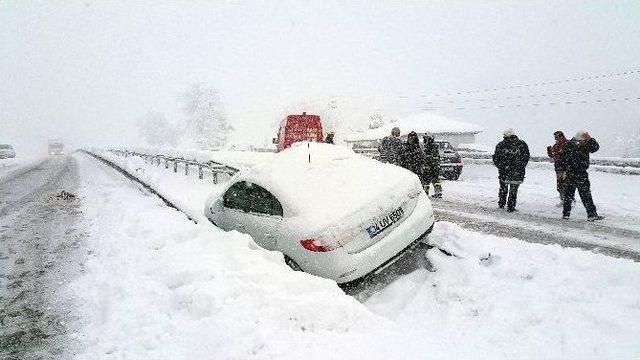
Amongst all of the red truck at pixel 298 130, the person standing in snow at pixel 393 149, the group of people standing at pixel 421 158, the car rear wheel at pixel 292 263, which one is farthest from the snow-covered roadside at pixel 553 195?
Answer: the car rear wheel at pixel 292 263

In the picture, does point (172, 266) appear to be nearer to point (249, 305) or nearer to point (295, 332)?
point (249, 305)

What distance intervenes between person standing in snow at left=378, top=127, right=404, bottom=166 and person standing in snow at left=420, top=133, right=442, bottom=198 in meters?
0.64

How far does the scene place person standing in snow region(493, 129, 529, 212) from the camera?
9.66m

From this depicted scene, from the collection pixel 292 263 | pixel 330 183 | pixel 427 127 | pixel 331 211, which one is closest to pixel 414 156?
pixel 330 183

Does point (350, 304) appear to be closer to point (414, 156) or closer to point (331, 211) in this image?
point (331, 211)

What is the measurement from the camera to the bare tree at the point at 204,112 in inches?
3260

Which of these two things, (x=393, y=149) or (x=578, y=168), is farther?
(x=393, y=149)

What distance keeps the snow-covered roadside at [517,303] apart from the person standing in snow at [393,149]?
603 cm

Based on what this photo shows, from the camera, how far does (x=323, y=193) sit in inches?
206

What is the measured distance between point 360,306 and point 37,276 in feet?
13.4

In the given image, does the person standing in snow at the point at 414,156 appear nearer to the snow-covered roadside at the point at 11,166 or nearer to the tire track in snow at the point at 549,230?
the tire track in snow at the point at 549,230

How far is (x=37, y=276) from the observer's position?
551 centimetres

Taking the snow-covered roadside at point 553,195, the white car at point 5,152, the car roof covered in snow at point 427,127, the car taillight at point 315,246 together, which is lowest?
the white car at point 5,152

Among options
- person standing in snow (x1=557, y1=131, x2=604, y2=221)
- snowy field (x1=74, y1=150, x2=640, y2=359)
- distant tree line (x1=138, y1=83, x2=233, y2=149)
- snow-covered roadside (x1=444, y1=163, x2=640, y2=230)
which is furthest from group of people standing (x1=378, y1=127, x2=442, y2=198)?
distant tree line (x1=138, y1=83, x2=233, y2=149)
